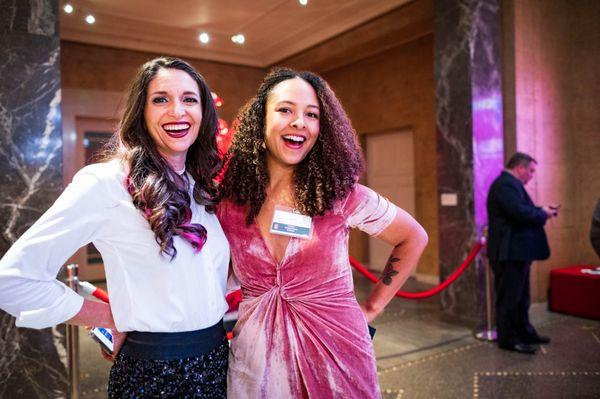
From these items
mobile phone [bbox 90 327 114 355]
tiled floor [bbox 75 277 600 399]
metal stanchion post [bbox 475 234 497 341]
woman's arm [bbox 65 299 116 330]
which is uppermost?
woman's arm [bbox 65 299 116 330]

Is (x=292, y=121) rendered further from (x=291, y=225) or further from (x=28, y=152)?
(x=28, y=152)

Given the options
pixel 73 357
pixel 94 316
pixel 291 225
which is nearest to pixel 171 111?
pixel 291 225

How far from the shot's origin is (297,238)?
1.40m

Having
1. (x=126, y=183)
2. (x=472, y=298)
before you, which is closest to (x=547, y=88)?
(x=472, y=298)

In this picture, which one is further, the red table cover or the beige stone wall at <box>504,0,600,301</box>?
the beige stone wall at <box>504,0,600,301</box>

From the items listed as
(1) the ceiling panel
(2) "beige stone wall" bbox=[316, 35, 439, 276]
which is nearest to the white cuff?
(1) the ceiling panel

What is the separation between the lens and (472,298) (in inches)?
180

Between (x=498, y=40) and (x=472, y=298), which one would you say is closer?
(x=472, y=298)

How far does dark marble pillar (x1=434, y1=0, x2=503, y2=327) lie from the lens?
4.55 m

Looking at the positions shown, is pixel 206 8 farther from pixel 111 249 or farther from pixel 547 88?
pixel 111 249

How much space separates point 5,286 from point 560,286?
17.2ft

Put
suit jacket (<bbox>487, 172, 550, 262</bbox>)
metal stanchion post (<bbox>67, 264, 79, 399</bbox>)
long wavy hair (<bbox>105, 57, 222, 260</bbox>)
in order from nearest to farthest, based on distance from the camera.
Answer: long wavy hair (<bbox>105, 57, 222, 260</bbox>) < metal stanchion post (<bbox>67, 264, 79, 399</bbox>) < suit jacket (<bbox>487, 172, 550, 262</bbox>)

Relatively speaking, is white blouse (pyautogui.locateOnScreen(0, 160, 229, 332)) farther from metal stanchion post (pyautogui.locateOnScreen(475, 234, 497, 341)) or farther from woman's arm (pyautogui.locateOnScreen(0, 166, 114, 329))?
metal stanchion post (pyautogui.locateOnScreen(475, 234, 497, 341))

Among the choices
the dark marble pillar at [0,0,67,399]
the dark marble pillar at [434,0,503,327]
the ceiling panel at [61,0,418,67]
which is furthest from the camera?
the ceiling panel at [61,0,418,67]
